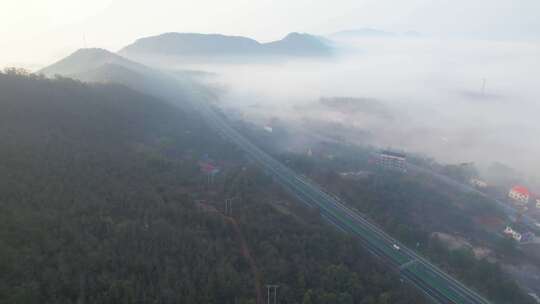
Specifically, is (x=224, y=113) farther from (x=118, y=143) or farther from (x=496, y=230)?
(x=496, y=230)

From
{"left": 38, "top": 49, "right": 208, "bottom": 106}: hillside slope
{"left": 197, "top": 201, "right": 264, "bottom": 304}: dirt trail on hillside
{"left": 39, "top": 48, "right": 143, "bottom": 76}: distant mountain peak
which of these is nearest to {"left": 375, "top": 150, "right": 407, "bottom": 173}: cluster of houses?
{"left": 197, "top": 201, "right": 264, "bottom": 304}: dirt trail on hillside

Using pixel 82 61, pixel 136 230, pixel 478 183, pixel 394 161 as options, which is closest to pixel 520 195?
pixel 478 183

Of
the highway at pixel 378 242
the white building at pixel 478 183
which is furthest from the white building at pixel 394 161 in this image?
the highway at pixel 378 242

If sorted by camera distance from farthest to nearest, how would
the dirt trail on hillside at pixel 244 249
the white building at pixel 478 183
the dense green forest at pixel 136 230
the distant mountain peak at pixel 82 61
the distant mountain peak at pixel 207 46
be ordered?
the distant mountain peak at pixel 207 46 < the distant mountain peak at pixel 82 61 < the white building at pixel 478 183 < the dirt trail on hillside at pixel 244 249 < the dense green forest at pixel 136 230

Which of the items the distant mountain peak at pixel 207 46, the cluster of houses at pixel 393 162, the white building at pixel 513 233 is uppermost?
the distant mountain peak at pixel 207 46

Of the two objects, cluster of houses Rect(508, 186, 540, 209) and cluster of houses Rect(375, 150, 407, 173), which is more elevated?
cluster of houses Rect(375, 150, 407, 173)

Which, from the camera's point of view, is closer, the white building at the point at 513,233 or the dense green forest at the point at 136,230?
the dense green forest at the point at 136,230

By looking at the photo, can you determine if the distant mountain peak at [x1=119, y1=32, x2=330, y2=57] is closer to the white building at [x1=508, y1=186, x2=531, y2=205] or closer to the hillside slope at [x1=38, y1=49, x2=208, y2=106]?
the hillside slope at [x1=38, y1=49, x2=208, y2=106]

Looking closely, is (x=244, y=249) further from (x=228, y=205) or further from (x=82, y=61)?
(x=82, y=61)

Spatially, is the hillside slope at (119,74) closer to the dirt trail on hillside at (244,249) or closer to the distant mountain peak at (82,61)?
the distant mountain peak at (82,61)
